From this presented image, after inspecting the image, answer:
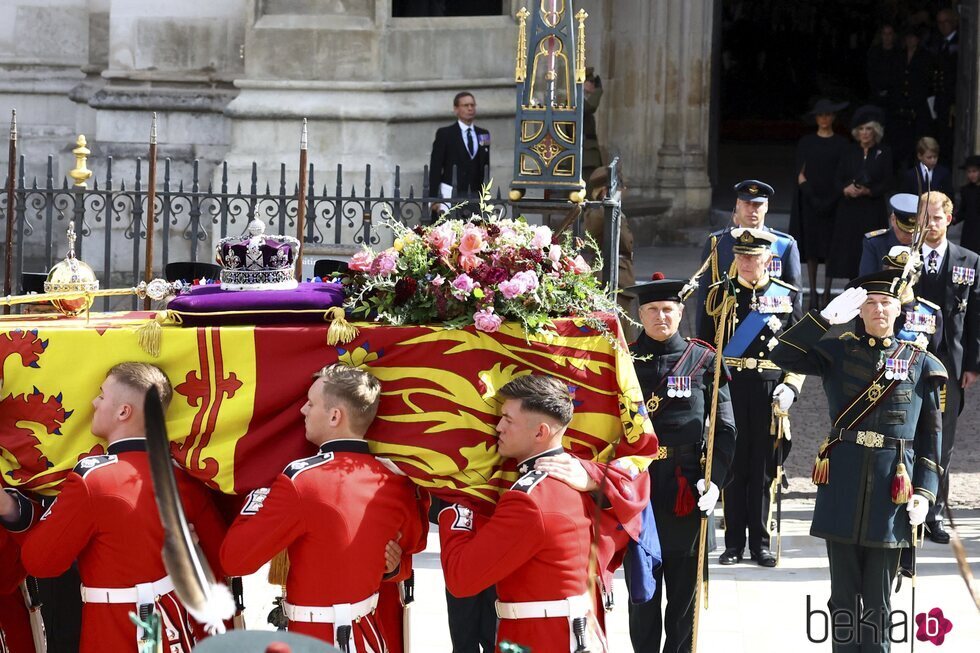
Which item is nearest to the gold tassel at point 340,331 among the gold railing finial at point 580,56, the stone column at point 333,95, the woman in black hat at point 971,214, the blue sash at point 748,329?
the gold railing finial at point 580,56

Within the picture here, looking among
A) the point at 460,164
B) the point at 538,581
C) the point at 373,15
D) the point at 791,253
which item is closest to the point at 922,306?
the point at 791,253

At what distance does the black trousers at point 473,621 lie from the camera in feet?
22.6

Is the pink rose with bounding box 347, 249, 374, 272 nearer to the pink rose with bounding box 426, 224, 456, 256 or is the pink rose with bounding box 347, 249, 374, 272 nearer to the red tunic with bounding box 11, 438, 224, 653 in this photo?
the pink rose with bounding box 426, 224, 456, 256

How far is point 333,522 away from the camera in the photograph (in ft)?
18.3

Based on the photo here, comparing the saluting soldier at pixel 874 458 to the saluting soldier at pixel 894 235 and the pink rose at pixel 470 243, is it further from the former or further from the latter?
the saluting soldier at pixel 894 235

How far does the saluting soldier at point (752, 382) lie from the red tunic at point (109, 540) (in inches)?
154

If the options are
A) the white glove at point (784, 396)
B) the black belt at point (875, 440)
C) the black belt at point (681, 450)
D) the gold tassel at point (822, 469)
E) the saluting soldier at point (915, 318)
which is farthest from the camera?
the white glove at point (784, 396)

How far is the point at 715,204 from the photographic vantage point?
18734mm

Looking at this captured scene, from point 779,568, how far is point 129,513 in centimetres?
424

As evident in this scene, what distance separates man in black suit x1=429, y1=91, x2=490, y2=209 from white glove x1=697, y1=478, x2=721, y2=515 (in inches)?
243

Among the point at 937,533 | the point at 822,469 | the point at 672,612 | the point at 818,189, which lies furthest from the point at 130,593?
the point at 818,189

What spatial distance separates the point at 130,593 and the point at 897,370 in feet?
10.4

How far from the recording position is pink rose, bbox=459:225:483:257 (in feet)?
19.4


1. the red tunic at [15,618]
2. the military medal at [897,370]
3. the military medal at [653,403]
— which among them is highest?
the military medal at [897,370]
